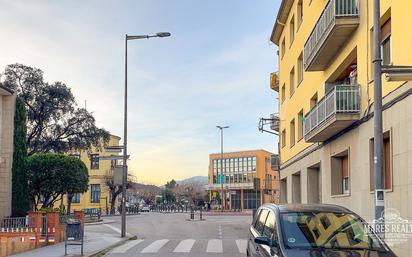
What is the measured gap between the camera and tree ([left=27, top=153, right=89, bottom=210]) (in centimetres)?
2769

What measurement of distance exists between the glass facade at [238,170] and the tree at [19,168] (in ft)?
243

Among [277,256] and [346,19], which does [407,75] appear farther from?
[346,19]

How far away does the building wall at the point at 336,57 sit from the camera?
1278cm

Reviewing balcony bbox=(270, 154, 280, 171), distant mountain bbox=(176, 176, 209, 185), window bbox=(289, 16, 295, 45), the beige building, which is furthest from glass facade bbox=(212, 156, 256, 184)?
the beige building

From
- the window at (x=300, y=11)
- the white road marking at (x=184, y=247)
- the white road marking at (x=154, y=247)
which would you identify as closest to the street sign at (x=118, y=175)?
the white road marking at (x=154, y=247)

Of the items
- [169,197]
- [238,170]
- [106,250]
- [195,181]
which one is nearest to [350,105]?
[106,250]

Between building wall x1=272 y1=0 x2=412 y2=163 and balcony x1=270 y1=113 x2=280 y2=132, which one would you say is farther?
balcony x1=270 y1=113 x2=280 y2=132

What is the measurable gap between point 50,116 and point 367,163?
1163 inches

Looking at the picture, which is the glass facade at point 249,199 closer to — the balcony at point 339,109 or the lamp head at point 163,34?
the lamp head at point 163,34

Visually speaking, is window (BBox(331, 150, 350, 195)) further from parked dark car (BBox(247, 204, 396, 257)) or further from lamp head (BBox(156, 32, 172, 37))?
parked dark car (BBox(247, 204, 396, 257))

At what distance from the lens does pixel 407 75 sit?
Answer: 8.59 m

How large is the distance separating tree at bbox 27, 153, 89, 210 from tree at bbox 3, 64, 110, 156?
11.1 meters

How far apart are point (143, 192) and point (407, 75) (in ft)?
354

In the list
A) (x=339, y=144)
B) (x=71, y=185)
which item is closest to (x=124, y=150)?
(x=71, y=185)
